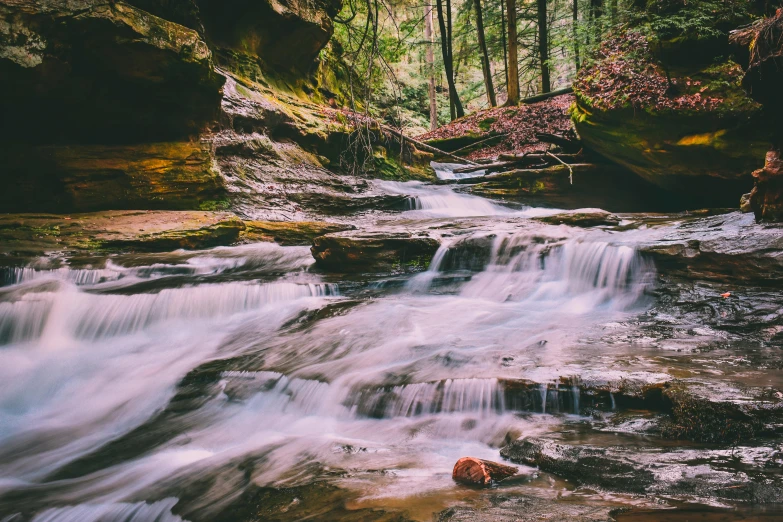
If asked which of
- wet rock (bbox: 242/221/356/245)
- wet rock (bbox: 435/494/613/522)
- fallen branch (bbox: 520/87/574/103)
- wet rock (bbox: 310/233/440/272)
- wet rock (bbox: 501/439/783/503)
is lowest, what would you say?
wet rock (bbox: 501/439/783/503)

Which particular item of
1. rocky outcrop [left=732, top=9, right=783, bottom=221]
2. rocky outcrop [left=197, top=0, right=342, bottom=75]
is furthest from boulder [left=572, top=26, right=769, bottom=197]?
rocky outcrop [left=197, top=0, right=342, bottom=75]

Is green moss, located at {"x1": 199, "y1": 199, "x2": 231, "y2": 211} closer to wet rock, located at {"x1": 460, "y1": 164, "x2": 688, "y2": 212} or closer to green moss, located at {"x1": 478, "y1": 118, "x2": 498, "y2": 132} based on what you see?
wet rock, located at {"x1": 460, "y1": 164, "x2": 688, "y2": 212}

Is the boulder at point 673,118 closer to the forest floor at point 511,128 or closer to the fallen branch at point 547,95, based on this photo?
the forest floor at point 511,128

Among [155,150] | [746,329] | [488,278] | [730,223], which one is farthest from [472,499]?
[155,150]

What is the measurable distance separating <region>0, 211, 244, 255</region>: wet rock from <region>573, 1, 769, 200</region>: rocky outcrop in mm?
8480

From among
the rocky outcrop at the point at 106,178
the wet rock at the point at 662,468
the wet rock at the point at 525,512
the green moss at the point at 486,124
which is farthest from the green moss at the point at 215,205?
the green moss at the point at 486,124

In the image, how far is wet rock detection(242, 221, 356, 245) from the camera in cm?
1003

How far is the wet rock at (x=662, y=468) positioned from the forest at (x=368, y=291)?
20 mm

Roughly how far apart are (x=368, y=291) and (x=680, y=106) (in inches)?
274

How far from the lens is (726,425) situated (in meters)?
3.11

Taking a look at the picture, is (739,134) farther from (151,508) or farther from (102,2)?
(102,2)

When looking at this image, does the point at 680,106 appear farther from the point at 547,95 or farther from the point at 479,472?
the point at 547,95

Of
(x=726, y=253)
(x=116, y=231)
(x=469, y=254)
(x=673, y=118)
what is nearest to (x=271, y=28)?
(x=116, y=231)

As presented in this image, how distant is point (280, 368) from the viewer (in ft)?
16.8
